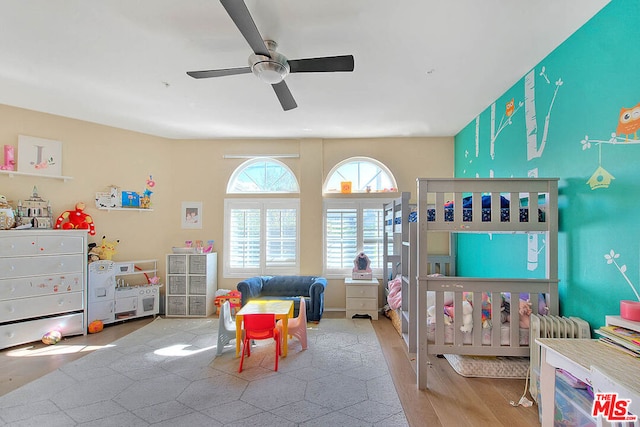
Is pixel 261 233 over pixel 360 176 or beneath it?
beneath

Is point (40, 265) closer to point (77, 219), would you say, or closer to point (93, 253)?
point (93, 253)

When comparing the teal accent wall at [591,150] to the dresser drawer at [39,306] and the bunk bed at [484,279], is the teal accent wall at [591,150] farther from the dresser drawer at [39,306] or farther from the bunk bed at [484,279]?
the dresser drawer at [39,306]

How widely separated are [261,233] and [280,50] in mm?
3066

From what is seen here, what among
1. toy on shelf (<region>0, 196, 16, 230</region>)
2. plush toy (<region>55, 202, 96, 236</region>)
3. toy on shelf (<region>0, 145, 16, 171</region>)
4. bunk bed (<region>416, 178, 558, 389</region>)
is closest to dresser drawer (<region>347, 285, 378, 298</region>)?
bunk bed (<region>416, 178, 558, 389</region>)

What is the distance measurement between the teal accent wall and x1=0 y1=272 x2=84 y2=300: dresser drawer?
516 cm

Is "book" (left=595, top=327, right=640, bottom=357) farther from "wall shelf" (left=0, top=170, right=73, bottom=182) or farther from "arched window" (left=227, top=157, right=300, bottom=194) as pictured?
"wall shelf" (left=0, top=170, right=73, bottom=182)

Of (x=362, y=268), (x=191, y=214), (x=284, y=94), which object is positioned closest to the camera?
(x=284, y=94)

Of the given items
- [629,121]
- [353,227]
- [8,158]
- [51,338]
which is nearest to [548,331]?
[629,121]

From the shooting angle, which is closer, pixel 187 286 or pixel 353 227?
pixel 187 286

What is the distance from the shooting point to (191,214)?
486 centimetres

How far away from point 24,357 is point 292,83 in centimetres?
405

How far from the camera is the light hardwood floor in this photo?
2.07 m

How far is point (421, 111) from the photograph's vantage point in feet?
11.9

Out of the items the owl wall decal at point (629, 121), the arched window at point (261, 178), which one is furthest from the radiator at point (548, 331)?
the arched window at point (261, 178)
